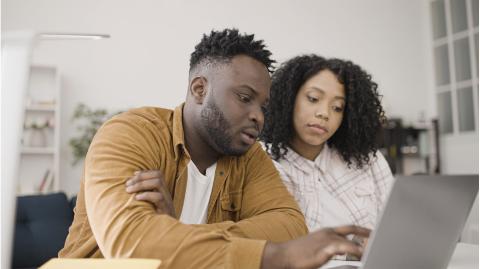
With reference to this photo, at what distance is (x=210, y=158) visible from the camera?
1368mm

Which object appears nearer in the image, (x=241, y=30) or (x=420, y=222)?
(x=420, y=222)

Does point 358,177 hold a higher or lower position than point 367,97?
lower

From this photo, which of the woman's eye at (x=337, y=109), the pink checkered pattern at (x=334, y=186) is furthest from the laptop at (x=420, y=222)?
the woman's eye at (x=337, y=109)

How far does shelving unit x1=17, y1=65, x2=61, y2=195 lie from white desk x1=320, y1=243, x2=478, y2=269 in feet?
13.5

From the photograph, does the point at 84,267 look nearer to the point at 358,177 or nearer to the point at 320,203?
the point at 320,203

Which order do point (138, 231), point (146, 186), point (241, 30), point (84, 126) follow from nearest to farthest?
point (138, 231)
point (146, 186)
point (84, 126)
point (241, 30)

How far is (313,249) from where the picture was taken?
81 cm

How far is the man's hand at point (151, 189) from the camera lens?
98 centimetres

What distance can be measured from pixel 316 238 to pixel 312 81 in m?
1.18

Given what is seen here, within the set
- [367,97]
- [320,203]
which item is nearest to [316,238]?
[320,203]

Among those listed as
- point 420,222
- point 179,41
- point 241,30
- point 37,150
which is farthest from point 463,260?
point 241,30

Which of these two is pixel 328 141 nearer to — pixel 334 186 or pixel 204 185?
pixel 334 186

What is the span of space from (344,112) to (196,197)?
0.89 meters

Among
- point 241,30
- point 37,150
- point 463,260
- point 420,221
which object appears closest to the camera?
point 420,221
